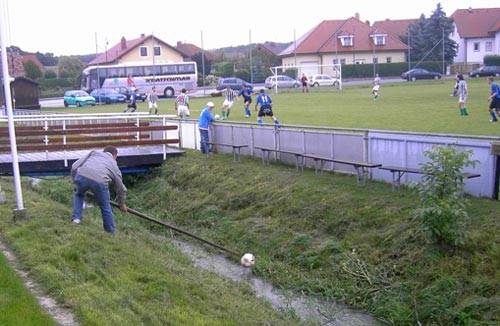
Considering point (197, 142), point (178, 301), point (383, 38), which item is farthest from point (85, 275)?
point (383, 38)

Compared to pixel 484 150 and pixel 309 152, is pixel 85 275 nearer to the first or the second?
pixel 484 150

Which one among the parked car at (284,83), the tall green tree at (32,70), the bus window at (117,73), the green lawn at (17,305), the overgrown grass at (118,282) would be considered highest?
the tall green tree at (32,70)

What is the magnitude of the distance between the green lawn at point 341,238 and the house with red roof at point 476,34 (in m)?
65.5

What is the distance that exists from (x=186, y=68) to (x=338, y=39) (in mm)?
21888

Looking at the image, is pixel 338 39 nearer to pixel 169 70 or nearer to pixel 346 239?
pixel 169 70

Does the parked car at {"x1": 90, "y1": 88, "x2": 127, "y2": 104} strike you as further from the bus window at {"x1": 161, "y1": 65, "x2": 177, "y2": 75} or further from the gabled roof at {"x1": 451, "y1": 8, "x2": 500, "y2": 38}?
the gabled roof at {"x1": 451, "y1": 8, "x2": 500, "y2": 38}

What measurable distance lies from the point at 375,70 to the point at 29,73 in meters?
42.6

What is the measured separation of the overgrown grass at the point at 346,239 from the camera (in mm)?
9734

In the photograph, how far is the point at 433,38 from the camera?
251ft

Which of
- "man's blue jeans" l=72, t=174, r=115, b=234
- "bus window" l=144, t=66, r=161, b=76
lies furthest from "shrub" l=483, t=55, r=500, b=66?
"man's blue jeans" l=72, t=174, r=115, b=234

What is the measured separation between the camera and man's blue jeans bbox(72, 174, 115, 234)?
10883mm

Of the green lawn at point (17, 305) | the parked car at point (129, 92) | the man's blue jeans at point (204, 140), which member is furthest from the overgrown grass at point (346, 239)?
the parked car at point (129, 92)

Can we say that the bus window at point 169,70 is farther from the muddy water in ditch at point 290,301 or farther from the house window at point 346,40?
the muddy water in ditch at point 290,301

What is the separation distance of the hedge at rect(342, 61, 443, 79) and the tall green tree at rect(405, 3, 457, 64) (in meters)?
3.39
